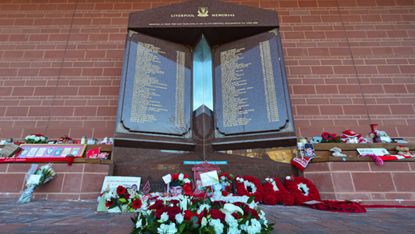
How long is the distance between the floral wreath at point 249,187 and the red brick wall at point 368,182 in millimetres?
667

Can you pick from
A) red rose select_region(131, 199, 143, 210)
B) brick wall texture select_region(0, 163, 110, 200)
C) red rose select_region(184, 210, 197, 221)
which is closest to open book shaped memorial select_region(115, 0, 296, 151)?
brick wall texture select_region(0, 163, 110, 200)

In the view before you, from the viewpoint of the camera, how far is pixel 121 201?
210 cm

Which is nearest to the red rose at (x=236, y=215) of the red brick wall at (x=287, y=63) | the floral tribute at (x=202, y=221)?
the floral tribute at (x=202, y=221)

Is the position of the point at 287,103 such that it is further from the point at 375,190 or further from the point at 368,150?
the point at 375,190

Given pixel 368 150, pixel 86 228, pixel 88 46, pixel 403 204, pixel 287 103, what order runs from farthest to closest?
pixel 88 46 → pixel 287 103 → pixel 368 150 → pixel 403 204 → pixel 86 228

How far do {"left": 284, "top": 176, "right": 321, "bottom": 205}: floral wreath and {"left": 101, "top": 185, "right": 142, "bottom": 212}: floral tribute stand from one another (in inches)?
61.2

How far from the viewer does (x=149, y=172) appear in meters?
2.98

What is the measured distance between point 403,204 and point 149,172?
8.99ft

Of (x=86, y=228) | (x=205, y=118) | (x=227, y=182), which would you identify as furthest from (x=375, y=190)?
(x=86, y=228)

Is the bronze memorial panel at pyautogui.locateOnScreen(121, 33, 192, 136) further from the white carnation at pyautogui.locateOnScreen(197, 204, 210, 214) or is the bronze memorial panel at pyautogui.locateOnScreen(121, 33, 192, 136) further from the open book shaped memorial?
the white carnation at pyautogui.locateOnScreen(197, 204, 210, 214)

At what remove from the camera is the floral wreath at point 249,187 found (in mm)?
2602

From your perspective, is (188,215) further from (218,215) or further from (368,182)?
(368,182)

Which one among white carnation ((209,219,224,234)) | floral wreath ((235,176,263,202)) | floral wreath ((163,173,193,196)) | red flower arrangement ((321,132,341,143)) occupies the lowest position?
white carnation ((209,219,224,234))

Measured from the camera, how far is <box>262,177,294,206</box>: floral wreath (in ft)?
8.34
